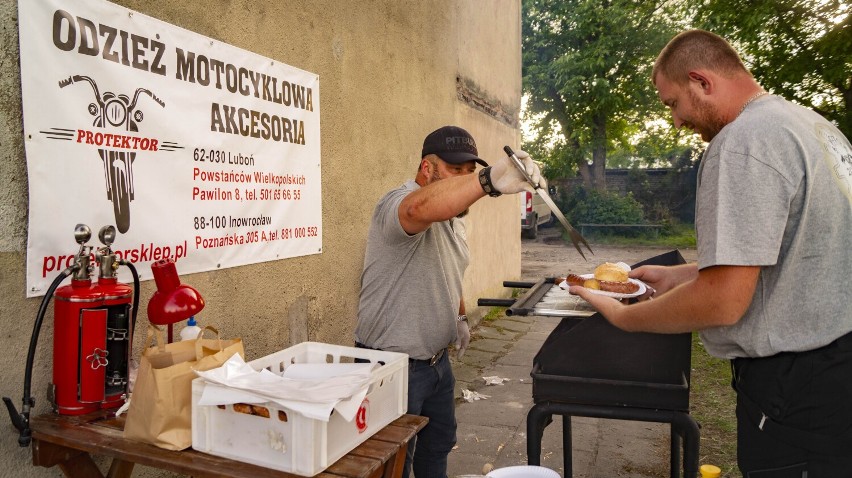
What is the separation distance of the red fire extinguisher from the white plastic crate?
0.53m

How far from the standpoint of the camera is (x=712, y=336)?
222cm

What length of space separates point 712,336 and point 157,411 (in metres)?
1.94

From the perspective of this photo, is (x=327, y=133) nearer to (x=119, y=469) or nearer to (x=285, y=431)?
(x=119, y=469)

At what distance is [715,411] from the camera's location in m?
5.46

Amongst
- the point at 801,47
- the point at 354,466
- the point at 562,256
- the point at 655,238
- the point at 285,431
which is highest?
the point at 801,47

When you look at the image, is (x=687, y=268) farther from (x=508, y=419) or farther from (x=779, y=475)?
(x=508, y=419)

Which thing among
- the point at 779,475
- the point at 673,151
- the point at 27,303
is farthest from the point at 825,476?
the point at 673,151

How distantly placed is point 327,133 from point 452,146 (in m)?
1.66

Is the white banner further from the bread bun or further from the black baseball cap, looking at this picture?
the bread bun

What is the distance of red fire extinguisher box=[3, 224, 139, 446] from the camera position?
209 centimetres

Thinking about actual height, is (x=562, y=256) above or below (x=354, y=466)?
below

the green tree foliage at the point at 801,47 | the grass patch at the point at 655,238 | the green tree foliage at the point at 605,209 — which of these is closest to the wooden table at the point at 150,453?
the green tree foliage at the point at 801,47

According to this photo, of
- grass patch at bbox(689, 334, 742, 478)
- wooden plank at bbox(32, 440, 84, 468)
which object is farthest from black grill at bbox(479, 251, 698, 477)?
grass patch at bbox(689, 334, 742, 478)

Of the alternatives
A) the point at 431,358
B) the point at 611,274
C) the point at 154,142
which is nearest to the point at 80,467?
the point at 154,142
